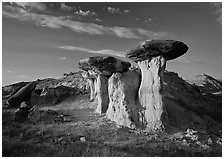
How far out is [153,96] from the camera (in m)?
17.6

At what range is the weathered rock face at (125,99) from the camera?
58.0 feet

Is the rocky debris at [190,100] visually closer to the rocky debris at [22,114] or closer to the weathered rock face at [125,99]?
the weathered rock face at [125,99]

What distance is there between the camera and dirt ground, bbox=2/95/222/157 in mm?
11273

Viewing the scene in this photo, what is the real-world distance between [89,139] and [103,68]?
747 centimetres

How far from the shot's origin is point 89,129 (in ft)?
56.0

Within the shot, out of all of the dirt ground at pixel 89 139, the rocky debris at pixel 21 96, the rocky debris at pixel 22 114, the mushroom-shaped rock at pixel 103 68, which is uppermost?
the mushroom-shaped rock at pixel 103 68

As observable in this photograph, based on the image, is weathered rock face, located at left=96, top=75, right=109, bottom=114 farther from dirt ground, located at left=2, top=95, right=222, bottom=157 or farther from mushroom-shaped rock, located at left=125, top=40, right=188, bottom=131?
mushroom-shaped rock, located at left=125, top=40, right=188, bottom=131

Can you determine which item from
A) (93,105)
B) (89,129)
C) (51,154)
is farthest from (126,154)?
(93,105)

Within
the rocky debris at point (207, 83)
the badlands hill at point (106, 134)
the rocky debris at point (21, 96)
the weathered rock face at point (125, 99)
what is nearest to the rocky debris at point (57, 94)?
the badlands hill at point (106, 134)

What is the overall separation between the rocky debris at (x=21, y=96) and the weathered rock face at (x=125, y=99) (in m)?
11.4

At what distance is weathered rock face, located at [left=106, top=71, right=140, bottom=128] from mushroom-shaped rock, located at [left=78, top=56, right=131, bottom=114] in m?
0.80

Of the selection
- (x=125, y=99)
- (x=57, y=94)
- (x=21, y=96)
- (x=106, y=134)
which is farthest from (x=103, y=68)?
(x=57, y=94)

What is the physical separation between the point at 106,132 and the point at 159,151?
14.0 feet

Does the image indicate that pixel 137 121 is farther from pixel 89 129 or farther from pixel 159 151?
pixel 159 151
